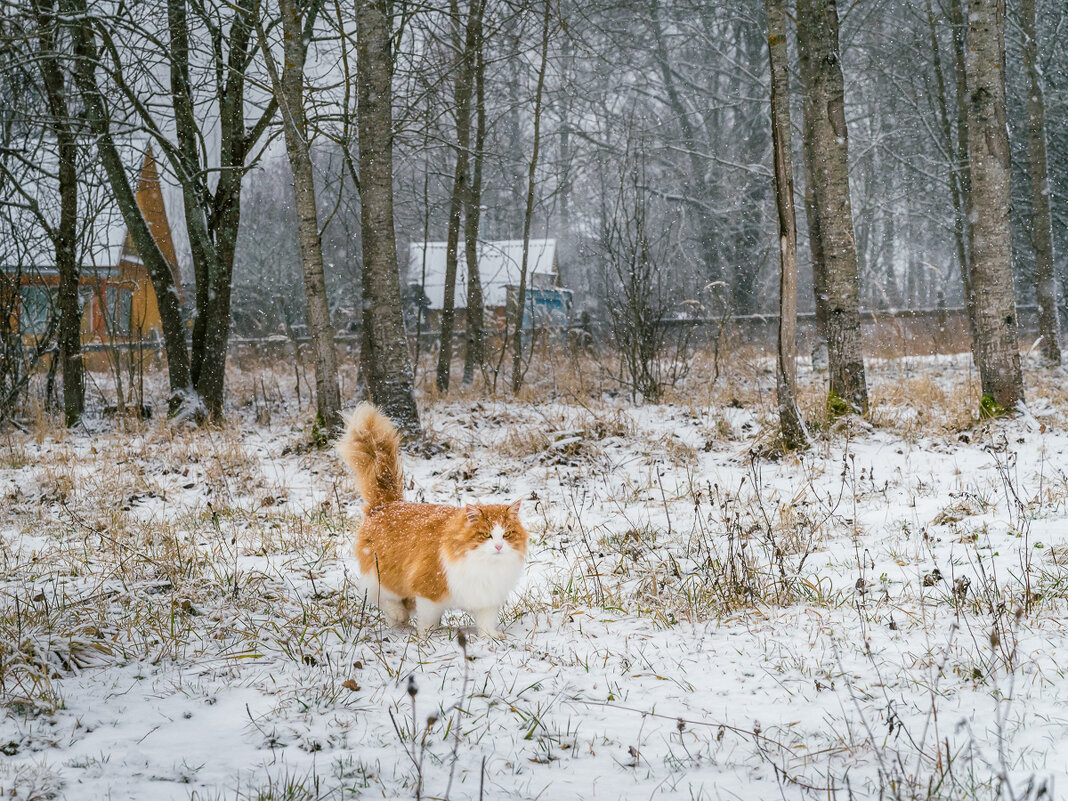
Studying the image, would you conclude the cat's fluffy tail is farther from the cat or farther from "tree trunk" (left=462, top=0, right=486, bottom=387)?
"tree trunk" (left=462, top=0, right=486, bottom=387)

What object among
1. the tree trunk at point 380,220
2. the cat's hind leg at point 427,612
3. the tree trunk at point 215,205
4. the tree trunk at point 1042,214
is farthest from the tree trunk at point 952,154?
the cat's hind leg at point 427,612

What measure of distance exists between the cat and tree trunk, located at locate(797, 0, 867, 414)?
5.43m

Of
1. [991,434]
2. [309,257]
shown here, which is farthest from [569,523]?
[309,257]

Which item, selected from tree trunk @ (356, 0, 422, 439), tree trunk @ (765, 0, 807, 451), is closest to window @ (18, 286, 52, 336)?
tree trunk @ (356, 0, 422, 439)

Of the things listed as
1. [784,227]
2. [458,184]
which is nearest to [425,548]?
[784,227]

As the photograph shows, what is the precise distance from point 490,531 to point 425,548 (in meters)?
0.38

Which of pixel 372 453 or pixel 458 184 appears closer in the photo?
pixel 372 453

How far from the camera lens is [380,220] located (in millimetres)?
8508

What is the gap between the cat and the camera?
138 inches

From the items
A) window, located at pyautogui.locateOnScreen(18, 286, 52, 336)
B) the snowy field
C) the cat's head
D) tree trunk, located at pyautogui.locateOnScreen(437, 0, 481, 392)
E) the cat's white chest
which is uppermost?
tree trunk, located at pyautogui.locateOnScreen(437, 0, 481, 392)

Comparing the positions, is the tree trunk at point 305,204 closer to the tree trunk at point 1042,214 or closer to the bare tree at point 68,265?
the bare tree at point 68,265

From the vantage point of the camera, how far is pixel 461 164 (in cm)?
1301

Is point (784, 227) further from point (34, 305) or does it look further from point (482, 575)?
point (34, 305)

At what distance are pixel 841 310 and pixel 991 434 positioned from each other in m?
2.00
